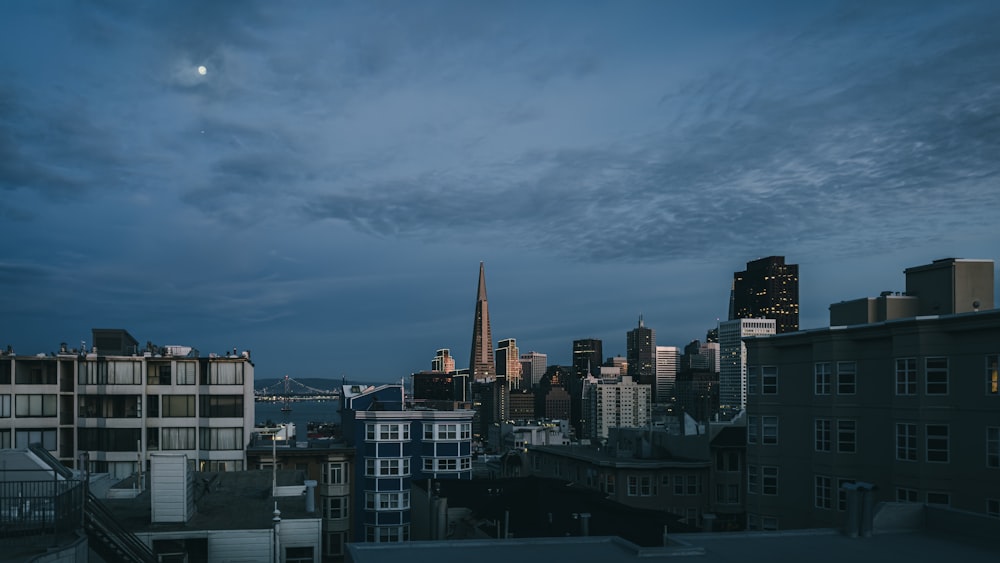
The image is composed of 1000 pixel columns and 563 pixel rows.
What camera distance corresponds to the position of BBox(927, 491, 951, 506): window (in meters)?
32.4

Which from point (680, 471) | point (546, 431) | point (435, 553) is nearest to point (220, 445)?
point (680, 471)

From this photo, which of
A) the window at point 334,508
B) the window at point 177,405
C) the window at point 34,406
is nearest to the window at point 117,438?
the window at point 177,405

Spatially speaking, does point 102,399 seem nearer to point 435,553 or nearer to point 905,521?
point 435,553

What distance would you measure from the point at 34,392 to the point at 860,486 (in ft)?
206

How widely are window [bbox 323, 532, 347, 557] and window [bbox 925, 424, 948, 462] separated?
43.1m

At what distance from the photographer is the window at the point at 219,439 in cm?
6525

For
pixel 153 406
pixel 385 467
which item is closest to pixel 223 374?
pixel 153 406

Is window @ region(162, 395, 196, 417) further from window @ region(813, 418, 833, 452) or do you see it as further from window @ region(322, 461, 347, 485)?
window @ region(813, 418, 833, 452)

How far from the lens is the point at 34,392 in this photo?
65.4 metres

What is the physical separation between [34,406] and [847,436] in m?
59.2

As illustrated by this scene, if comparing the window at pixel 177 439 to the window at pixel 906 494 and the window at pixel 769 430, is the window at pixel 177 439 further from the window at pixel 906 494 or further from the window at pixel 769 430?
the window at pixel 906 494

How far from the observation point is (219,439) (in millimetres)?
65312

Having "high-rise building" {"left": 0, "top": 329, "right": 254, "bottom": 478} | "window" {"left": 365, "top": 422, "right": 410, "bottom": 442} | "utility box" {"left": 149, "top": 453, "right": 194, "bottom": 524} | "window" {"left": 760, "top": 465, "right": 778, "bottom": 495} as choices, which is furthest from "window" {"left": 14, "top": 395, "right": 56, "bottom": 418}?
"window" {"left": 760, "top": 465, "right": 778, "bottom": 495}

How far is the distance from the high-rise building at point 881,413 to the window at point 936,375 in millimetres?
39
